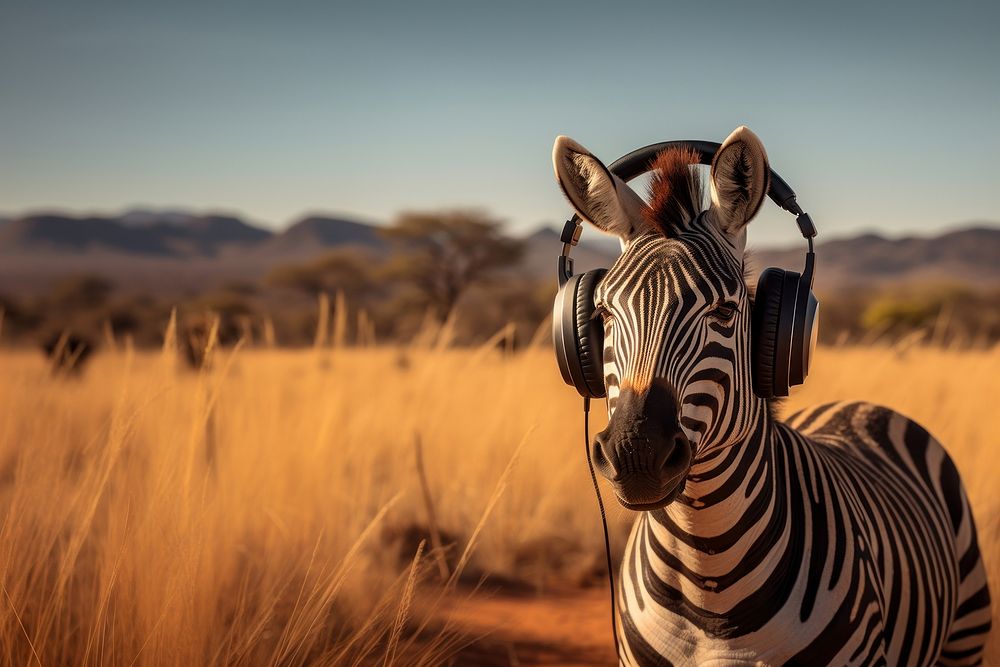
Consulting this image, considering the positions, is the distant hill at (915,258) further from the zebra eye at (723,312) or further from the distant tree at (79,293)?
the zebra eye at (723,312)

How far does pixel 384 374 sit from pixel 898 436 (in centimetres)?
687

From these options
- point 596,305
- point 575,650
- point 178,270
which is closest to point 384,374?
point 575,650

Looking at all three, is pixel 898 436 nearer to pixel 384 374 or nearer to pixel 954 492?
pixel 954 492

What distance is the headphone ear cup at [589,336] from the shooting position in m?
1.96

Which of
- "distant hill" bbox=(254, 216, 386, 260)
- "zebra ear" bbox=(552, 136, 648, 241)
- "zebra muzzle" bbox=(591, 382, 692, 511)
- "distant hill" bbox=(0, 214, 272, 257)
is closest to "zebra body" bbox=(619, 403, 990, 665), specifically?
"zebra muzzle" bbox=(591, 382, 692, 511)

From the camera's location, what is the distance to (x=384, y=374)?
9.09 m

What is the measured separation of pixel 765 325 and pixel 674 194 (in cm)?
42

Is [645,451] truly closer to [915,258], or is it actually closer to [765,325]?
[765,325]

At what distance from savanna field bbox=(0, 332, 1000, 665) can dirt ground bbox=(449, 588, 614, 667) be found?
0.03 meters

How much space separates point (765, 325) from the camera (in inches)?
74.2

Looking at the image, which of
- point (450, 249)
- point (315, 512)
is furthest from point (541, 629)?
point (450, 249)

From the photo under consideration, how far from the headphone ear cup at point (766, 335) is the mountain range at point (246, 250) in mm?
89071

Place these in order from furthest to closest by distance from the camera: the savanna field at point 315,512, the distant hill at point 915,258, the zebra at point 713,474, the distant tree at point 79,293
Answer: the distant hill at point 915,258
the distant tree at point 79,293
the savanna field at point 315,512
the zebra at point 713,474

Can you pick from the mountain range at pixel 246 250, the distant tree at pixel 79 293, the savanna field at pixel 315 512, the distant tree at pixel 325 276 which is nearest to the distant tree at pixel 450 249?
the distant tree at pixel 325 276
